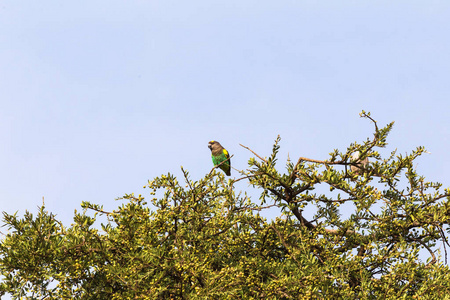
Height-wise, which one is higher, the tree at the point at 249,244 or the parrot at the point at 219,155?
the parrot at the point at 219,155

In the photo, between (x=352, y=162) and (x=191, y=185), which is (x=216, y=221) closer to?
(x=191, y=185)

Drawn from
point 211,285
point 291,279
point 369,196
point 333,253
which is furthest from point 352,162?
point 211,285

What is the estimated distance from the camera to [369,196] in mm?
9875

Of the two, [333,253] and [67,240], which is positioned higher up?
[67,240]

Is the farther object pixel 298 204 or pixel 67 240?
pixel 298 204

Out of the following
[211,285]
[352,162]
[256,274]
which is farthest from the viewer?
[352,162]

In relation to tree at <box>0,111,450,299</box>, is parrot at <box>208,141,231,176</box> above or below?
above

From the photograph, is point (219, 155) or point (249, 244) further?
point (219, 155)

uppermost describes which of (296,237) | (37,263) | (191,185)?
(191,185)

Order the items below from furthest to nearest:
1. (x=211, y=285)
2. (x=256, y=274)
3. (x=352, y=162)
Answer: (x=352, y=162) → (x=256, y=274) → (x=211, y=285)

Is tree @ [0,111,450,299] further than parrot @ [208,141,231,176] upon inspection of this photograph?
No

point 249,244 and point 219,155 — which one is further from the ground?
point 219,155

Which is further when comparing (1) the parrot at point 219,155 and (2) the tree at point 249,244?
(1) the parrot at point 219,155

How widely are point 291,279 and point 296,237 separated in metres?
1.32
